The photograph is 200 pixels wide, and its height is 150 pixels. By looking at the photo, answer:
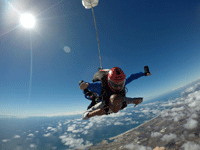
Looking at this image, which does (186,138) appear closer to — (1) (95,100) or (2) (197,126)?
(2) (197,126)

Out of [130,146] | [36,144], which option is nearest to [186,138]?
[130,146]

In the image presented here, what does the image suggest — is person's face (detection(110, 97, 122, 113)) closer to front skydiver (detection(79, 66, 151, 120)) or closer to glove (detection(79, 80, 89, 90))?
front skydiver (detection(79, 66, 151, 120))

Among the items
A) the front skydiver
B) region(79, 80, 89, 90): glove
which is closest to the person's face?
the front skydiver

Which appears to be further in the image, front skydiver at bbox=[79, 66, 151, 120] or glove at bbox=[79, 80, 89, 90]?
glove at bbox=[79, 80, 89, 90]

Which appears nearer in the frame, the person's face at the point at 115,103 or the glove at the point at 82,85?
the person's face at the point at 115,103

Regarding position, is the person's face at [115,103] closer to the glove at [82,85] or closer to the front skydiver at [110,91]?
the front skydiver at [110,91]

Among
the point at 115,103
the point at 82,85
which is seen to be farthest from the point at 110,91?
the point at 82,85

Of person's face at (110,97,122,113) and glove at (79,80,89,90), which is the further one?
glove at (79,80,89,90)

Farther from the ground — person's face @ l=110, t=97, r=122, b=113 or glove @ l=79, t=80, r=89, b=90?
glove @ l=79, t=80, r=89, b=90

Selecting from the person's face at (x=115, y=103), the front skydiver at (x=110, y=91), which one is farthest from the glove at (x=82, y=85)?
the person's face at (x=115, y=103)

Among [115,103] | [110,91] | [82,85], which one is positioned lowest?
[115,103]

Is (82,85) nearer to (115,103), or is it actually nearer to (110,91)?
(110,91)
